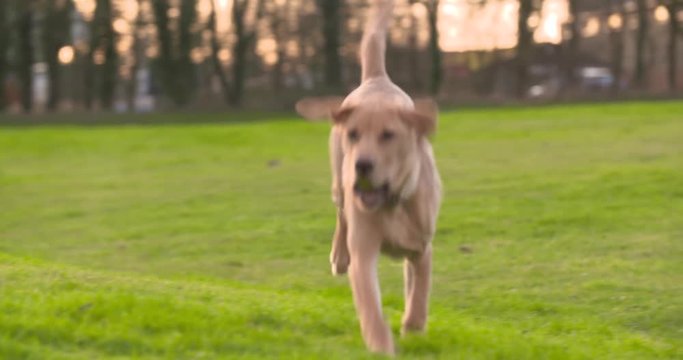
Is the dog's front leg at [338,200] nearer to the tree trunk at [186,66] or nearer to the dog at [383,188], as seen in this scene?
the dog at [383,188]

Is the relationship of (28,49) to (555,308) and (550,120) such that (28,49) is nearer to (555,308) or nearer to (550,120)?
(550,120)

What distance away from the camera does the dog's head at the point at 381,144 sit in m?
6.00

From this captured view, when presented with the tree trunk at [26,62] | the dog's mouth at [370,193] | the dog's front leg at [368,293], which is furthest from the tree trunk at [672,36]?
the dog's mouth at [370,193]

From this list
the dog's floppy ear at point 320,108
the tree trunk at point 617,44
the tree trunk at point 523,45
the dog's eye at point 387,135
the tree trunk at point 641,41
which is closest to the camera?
the dog's eye at point 387,135

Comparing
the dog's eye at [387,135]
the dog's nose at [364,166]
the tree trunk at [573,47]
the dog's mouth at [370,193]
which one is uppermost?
the dog's eye at [387,135]

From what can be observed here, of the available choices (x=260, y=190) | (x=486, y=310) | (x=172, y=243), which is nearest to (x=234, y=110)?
(x=260, y=190)

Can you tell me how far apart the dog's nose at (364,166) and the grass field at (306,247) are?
816 millimetres

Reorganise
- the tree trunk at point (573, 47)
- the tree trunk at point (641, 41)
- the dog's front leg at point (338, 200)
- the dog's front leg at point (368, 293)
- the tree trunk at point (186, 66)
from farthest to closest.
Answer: the tree trunk at point (573, 47) < the tree trunk at point (186, 66) < the tree trunk at point (641, 41) < the dog's front leg at point (338, 200) < the dog's front leg at point (368, 293)

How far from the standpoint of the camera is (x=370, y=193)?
610 cm

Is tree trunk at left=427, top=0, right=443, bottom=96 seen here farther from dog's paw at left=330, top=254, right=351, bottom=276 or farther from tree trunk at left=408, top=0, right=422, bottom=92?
dog's paw at left=330, top=254, right=351, bottom=276

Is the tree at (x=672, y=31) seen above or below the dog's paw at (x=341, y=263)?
below

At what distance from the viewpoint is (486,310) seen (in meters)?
9.44

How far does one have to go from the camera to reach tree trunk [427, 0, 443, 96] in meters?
49.0

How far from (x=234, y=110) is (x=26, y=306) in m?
42.9
